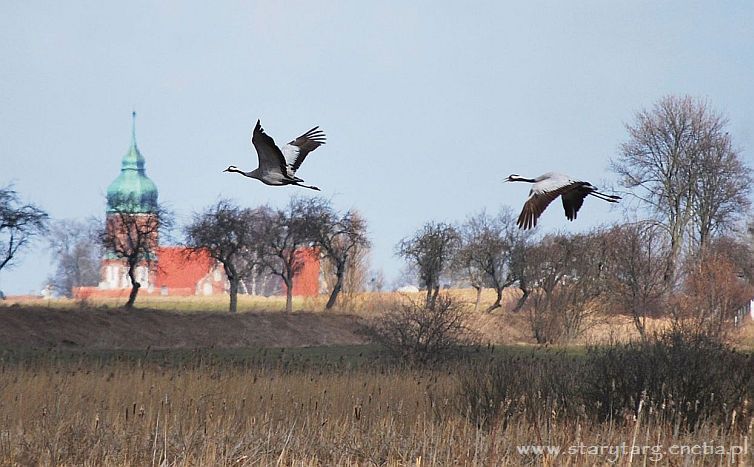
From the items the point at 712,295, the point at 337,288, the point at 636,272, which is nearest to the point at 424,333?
the point at 712,295

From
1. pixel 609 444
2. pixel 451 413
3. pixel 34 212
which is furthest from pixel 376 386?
pixel 34 212

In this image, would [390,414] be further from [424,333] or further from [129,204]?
[129,204]

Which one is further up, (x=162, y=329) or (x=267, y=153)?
(x=267, y=153)

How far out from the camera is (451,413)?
13430 mm

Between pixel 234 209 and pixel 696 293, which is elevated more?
pixel 234 209

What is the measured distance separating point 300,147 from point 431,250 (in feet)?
145

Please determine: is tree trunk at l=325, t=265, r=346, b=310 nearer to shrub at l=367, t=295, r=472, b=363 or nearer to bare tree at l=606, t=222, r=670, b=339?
bare tree at l=606, t=222, r=670, b=339

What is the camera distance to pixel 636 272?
4381cm

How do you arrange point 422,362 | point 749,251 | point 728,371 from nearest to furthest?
point 728,371
point 422,362
point 749,251

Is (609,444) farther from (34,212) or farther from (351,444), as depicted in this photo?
(34,212)

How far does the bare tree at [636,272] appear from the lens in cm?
4231

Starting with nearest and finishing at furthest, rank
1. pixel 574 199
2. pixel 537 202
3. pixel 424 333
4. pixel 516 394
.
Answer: pixel 516 394 < pixel 537 202 < pixel 574 199 < pixel 424 333

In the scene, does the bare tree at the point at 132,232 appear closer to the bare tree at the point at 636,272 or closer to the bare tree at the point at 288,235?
the bare tree at the point at 288,235

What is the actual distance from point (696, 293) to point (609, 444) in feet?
99.0
